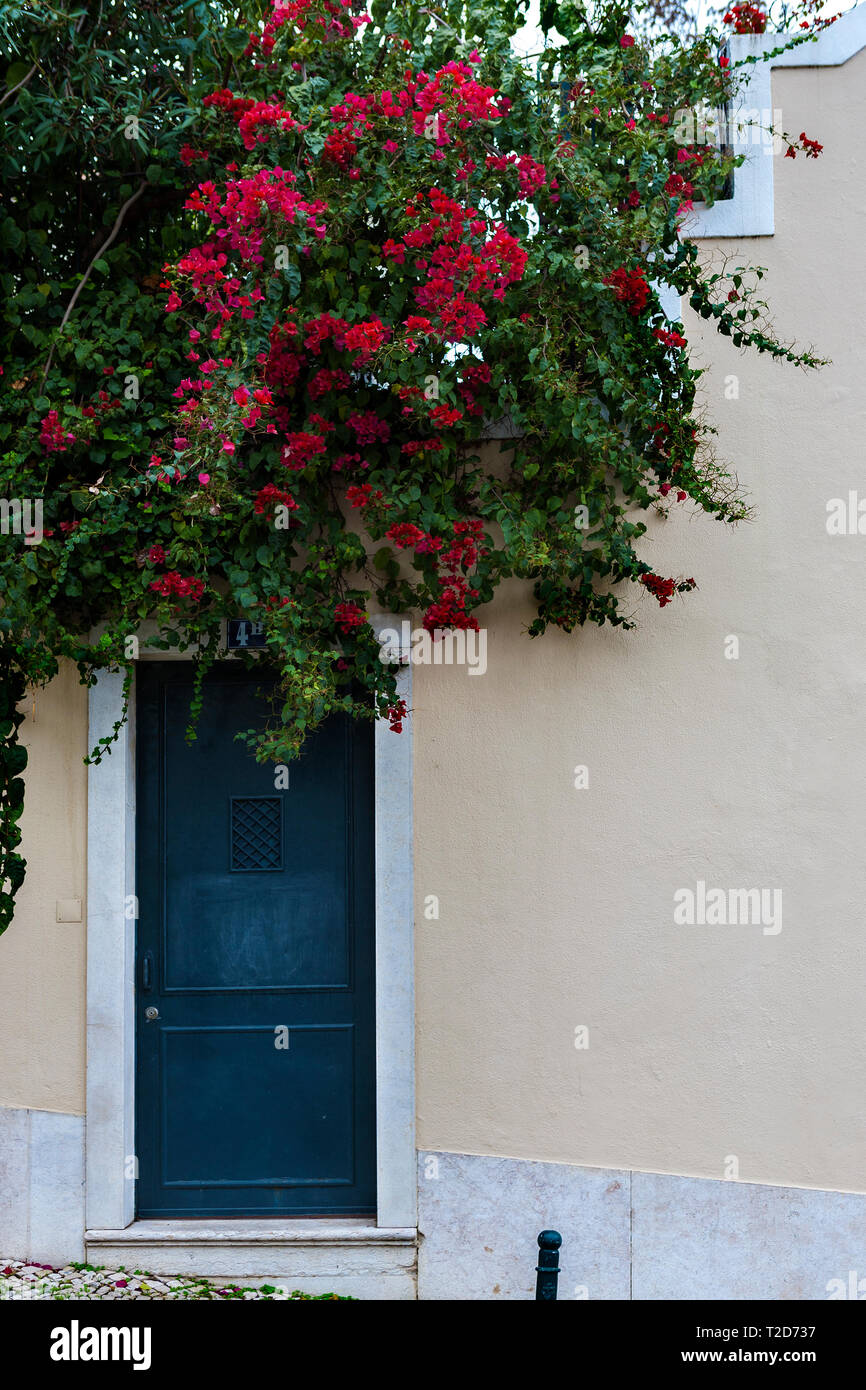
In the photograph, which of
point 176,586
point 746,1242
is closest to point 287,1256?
point 746,1242

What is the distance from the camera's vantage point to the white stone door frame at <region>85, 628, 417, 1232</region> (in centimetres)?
474

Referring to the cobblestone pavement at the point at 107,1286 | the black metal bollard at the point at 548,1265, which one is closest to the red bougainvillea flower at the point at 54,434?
the cobblestone pavement at the point at 107,1286

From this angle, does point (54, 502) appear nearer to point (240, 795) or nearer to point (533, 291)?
point (240, 795)

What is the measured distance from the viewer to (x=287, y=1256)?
472 centimetres

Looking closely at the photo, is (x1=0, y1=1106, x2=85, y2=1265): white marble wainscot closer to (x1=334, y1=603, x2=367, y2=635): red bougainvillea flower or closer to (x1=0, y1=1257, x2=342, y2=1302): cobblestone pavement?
(x1=0, y1=1257, x2=342, y2=1302): cobblestone pavement

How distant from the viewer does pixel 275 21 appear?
4262 millimetres

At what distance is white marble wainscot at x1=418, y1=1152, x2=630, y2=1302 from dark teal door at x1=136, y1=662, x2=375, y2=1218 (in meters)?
0.36

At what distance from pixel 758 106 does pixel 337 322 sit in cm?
198

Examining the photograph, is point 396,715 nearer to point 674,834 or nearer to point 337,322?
point 674,834

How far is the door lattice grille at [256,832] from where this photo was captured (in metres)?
5.01

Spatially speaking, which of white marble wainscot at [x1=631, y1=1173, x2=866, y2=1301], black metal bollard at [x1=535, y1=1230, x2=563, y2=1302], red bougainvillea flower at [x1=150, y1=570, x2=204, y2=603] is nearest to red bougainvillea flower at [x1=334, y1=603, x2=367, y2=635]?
red bougainvillea flower at [x1=150, y1=570, x2=204, y2=603]

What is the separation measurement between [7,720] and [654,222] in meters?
3.06

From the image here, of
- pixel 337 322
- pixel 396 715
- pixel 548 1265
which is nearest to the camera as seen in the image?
pixel 337 322
